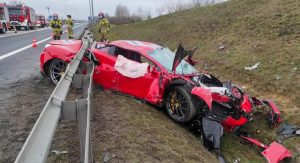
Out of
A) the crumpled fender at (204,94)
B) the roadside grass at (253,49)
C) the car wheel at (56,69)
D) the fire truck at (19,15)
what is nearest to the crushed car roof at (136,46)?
the car wheel at (56,69)

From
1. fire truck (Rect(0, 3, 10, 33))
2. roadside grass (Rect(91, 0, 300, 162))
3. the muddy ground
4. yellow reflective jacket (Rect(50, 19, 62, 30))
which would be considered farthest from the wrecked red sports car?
fire truck (Rect(0, 3, 10, 33))

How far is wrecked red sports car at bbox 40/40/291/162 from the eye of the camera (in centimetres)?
656

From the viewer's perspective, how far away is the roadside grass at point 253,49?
7.70 metres

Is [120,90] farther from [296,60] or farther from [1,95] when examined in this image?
[296,60]

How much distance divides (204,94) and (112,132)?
188 centimetres

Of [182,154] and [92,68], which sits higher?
[92,68]

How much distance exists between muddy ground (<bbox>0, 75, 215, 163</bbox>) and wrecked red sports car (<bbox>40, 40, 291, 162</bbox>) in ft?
0.96

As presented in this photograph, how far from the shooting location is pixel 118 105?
23.4 feet

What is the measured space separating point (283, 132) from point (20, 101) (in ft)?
17.5

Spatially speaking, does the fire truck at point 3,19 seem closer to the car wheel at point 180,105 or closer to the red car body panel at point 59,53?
the red car body panel at point 59,53

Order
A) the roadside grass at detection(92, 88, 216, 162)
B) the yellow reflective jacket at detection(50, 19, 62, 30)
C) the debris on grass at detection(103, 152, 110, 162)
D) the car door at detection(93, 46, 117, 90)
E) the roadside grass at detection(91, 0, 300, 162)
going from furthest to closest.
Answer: the yellow reflective jacket at detection(50, 19, 62, 30) → the car door at detection(93, 46, 117, 90) → the roadside grass at detection(91, 0, 300, 162) → the roadside grass at detection(92, 88, 216, 162) → the debris on grass at detection(103, 152, 110, 162)

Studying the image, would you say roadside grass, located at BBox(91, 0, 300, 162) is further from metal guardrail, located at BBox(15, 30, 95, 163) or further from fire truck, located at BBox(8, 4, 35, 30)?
fire truck, located at BBox(8, 4, 35, 30)

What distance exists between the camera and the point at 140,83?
24.6 ft

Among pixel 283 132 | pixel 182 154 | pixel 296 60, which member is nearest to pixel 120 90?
pixel 182 154
